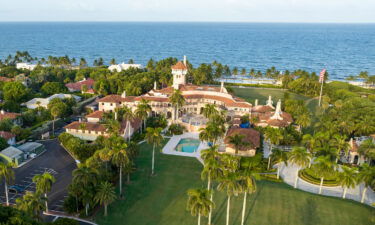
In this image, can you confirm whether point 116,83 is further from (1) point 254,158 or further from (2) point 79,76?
(1) point 254,158

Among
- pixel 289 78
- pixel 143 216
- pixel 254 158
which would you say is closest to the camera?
pixel 143 216

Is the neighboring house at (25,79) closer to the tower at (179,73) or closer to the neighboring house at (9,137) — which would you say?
the neighboring house at (9,137)

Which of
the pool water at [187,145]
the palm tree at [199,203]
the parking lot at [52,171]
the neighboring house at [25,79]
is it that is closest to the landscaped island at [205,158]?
the palm tree at [199,203]

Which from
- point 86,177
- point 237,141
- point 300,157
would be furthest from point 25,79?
point 300,157

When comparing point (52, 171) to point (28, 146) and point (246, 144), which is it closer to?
point (28, 146)

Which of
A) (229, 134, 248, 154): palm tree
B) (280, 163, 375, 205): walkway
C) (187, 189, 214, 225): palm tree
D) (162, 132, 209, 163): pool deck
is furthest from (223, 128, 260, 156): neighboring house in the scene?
(187, 189, 214, 225): palm tree

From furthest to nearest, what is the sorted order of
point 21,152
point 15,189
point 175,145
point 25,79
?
point 25,79 < point 175,145 < point 21,152 < point 15,189

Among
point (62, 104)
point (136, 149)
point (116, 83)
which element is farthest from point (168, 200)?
point (116, 83)
